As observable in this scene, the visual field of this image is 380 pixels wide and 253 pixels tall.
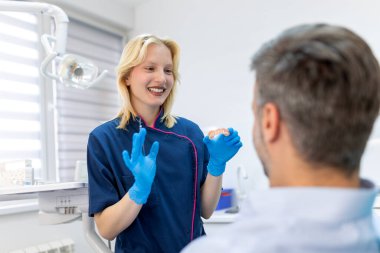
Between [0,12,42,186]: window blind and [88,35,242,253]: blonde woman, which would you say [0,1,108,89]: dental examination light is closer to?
[88,35,242,253]: blonde woman

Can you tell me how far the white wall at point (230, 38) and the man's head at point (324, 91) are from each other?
70.2 inches

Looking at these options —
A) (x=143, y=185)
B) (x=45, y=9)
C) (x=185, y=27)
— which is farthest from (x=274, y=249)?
(x=185, y=27)

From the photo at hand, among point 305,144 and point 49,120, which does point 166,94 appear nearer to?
point 305,144

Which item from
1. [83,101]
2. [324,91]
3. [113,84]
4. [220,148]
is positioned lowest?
[220,148]

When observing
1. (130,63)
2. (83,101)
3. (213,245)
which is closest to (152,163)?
(130,63)

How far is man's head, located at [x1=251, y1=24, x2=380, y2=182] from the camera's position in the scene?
52cm

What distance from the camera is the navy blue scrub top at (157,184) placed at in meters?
1.10

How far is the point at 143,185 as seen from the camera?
1.01 metres

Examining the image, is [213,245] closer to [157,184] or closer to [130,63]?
[157,184]

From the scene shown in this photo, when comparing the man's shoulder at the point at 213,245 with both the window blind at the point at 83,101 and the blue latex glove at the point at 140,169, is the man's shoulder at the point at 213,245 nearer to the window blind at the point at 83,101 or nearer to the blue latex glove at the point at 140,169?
the blue latex glove at the point at 140,169

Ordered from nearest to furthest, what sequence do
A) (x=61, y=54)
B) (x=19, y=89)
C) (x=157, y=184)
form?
(x=157, y=184) → (x=61, y=54) → (x=19, y=89)

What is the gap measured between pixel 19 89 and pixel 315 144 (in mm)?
2227

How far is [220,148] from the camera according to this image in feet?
3.97

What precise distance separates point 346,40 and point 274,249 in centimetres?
32
